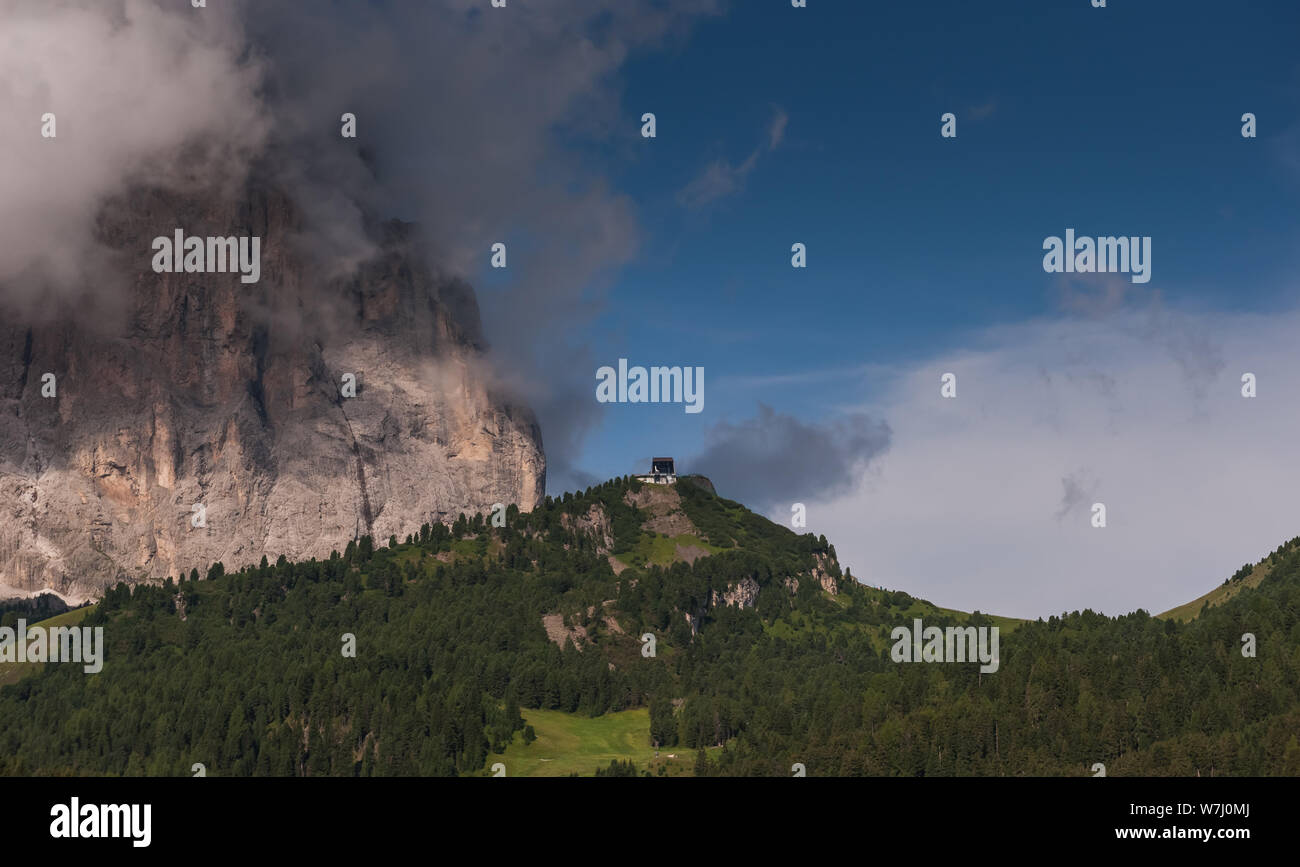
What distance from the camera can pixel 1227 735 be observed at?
646 feet
